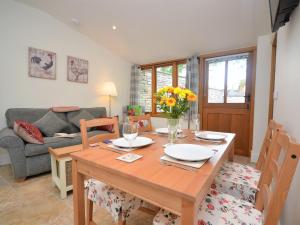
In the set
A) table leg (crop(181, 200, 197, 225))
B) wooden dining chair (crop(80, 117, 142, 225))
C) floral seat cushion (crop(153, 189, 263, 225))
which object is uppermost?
table leg (crop(181, 200, 197, 225))

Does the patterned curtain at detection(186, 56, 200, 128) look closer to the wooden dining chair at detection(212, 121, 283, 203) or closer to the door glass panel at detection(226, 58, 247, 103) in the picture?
the door glass panel at detection(226, 58, 247, 103)

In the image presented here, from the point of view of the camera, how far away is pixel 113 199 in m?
1.10

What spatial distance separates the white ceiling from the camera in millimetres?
2348

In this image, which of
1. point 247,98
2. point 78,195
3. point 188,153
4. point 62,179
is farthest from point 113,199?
point 247,98

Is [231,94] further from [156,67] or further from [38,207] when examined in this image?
[38,207]

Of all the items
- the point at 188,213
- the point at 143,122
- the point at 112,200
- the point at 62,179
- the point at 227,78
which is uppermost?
the point at 227,78

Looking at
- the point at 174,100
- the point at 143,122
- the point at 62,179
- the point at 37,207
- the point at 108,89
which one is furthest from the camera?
the point at 108,89

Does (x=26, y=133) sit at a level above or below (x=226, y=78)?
below

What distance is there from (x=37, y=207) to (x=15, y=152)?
0.85 m

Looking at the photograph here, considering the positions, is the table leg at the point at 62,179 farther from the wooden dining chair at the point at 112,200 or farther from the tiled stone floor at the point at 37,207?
the wooden dining chair at the point at 112,200

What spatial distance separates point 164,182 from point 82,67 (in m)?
3.64

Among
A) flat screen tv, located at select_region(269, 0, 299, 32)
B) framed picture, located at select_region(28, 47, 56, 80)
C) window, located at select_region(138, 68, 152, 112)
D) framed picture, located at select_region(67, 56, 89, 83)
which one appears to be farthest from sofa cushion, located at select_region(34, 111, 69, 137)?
flat screen tv, located at select_region(269, 0, 299, 32)

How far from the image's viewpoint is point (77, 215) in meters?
1.13

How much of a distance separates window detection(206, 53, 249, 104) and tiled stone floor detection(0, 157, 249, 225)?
2.70 m
